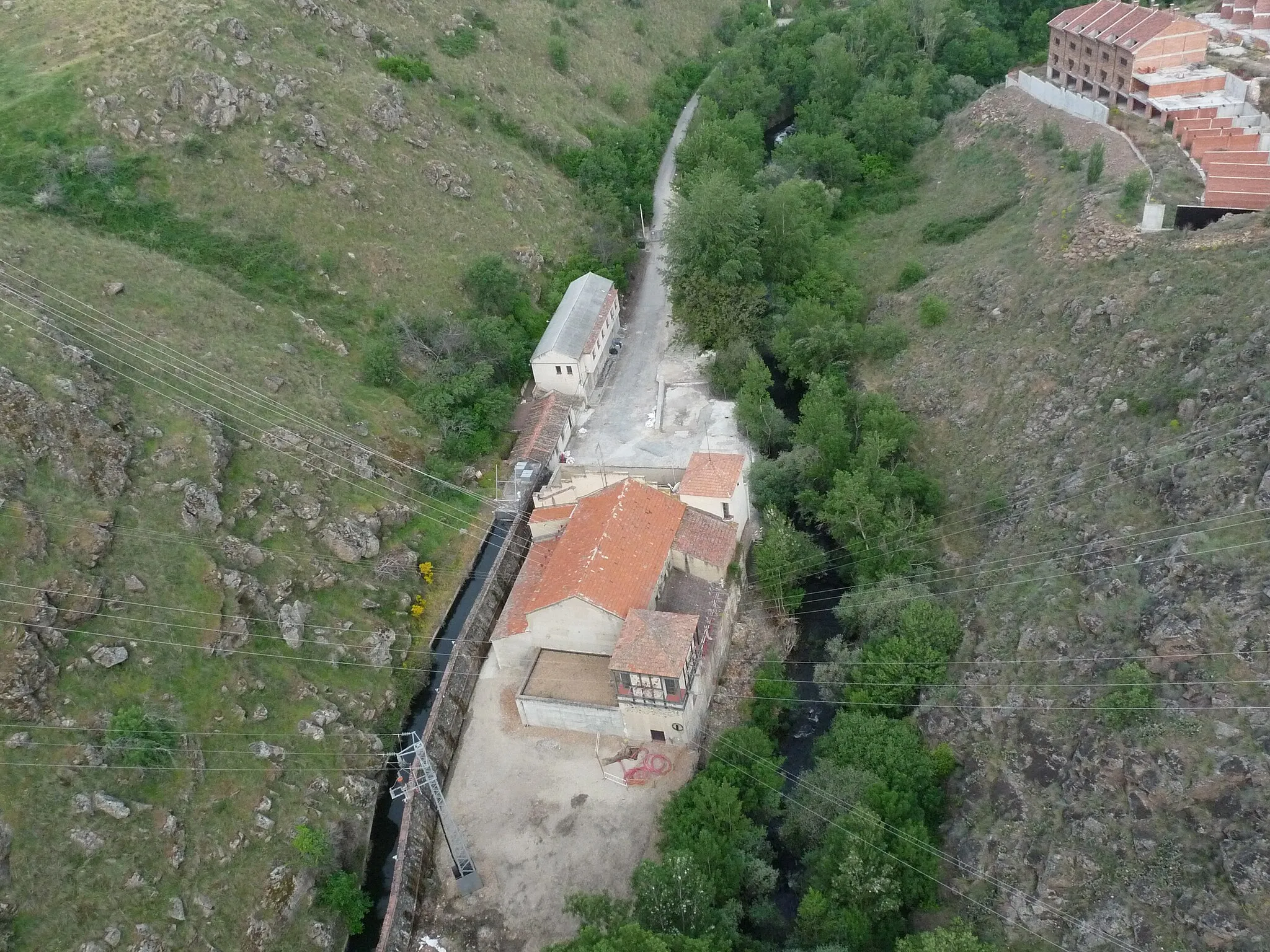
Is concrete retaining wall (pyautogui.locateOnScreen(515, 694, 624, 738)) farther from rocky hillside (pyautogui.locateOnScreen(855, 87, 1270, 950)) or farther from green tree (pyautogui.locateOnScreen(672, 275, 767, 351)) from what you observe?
green tree (pyautogui.locateOnScreen(672, 275, 767, 351))

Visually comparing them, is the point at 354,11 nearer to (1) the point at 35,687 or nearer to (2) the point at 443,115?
(2) the point at 443,115

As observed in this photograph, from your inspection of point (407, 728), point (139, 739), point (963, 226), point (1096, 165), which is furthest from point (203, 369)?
point (1096, 165)

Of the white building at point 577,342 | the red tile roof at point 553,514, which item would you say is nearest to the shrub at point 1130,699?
the red tile roof at point 553,514

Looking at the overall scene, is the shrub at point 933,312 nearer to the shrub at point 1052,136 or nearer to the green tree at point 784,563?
the shrub at point 1052,136

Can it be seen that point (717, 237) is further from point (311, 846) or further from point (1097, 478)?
point (311, 846)

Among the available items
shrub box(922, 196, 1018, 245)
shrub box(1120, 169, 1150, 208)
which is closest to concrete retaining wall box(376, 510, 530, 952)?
shrub box(922, 196, 1018, 245)

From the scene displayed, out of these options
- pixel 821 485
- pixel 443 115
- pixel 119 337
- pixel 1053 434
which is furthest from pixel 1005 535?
pixel 443 115
